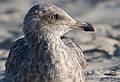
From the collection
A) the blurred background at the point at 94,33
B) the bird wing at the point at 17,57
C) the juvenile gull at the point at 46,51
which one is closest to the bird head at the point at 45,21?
the juvenile gull at the point at 46,51

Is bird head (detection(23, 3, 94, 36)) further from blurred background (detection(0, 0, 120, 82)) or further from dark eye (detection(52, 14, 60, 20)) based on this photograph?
blurred background (detection(0, 0, 120, 82))

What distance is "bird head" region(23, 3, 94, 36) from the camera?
757 centimetres

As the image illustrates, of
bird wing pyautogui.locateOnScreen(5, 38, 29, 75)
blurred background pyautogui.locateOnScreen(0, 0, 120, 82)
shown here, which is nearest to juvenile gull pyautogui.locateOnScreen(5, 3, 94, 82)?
bird wing pyautogui.locateOnScreen(5, 38, 29, 75)

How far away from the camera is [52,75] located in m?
7.49

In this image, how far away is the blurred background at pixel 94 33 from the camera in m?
10.0

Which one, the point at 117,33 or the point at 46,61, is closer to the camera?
the point at 46,61

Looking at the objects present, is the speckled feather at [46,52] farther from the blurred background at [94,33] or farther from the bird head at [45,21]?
the blurred background at [94,33]

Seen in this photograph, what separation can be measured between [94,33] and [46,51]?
20.6 feet

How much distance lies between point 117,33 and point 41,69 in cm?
640

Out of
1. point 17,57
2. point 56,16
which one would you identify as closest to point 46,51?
point 56,16

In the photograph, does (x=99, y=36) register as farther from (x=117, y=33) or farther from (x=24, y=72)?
(x=24, y=72)

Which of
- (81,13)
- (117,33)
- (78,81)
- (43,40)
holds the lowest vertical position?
(78,81)

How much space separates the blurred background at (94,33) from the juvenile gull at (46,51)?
57.7 inches

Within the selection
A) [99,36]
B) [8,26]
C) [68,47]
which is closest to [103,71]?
[68,47]
